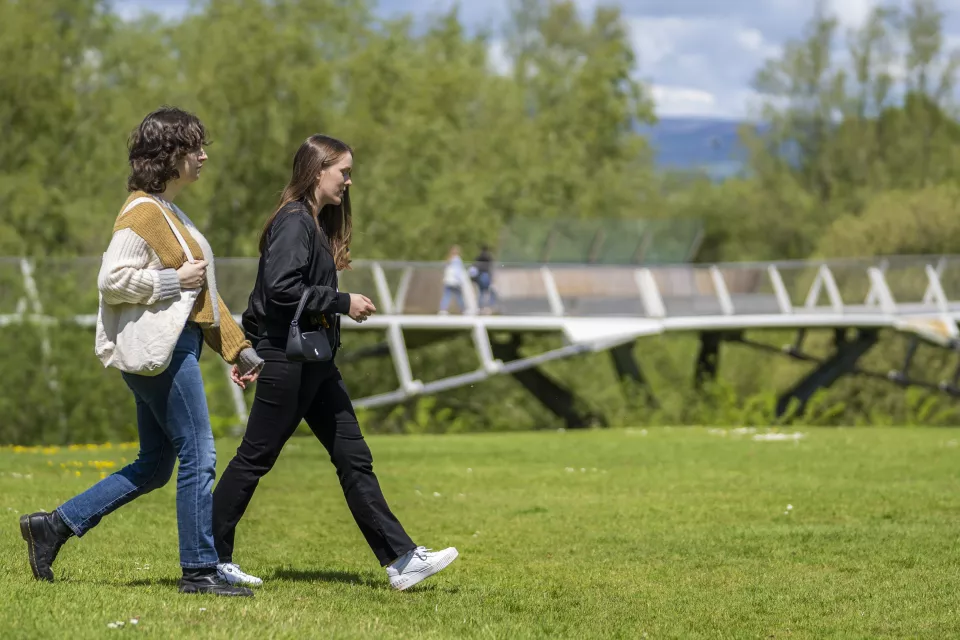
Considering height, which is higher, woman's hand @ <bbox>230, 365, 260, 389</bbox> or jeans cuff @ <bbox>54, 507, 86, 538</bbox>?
woman's hand @ <bbox>230, 365, 260, 389</bbox>

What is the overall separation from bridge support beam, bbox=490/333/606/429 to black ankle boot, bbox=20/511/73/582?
26.1m

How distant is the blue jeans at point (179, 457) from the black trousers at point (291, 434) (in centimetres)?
25

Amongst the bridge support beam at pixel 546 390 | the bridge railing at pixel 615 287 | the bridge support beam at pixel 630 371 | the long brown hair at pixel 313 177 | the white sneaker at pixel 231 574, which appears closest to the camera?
the white sneaker at pixel 231 574

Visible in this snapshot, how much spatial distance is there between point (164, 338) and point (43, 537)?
1174 mm

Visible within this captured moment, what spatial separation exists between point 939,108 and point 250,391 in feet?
140

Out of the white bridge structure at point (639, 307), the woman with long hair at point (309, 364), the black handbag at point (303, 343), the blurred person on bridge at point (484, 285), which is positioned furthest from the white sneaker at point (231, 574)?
the blurred person on bridge at point (484, 285)

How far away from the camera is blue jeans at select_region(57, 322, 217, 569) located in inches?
250

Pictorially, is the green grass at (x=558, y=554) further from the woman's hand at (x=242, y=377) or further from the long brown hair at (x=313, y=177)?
the long brown hair at (x=313, y=177)

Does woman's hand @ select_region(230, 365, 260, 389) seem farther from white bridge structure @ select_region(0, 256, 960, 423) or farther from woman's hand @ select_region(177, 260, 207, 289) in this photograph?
white bridge structure @ select_region(0, 256, 960, 423)

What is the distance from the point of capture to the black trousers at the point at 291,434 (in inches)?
268

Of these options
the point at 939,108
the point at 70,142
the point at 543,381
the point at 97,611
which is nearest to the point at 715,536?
the point at 97,611

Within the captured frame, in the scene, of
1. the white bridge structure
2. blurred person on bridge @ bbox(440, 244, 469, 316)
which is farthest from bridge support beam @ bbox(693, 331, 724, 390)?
blurred person on bridge @ bbox(440, 244, 469, 316)

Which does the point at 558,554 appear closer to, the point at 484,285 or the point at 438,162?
the point at 484,285

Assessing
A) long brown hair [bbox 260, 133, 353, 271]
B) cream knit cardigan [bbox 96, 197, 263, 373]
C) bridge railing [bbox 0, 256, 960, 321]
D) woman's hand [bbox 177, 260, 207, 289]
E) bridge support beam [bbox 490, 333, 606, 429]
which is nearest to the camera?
cream knit cardigan [bbox 96, 197, 263, 373]
